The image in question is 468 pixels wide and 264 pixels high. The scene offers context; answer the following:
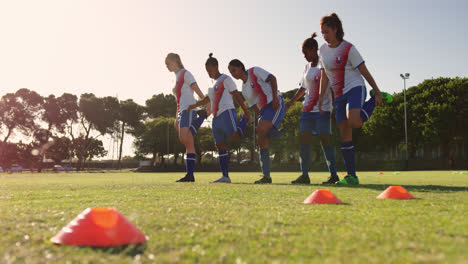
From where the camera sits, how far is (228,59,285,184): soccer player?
24.7 feet

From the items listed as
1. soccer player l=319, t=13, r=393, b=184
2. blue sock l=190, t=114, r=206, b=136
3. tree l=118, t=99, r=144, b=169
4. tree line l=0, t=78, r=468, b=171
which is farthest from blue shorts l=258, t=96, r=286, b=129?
tree l=118, t=99, r=144, b=169

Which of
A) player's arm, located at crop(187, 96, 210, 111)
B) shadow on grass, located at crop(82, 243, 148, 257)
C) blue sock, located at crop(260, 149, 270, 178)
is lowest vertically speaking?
shadow on grass, located at crop(82, 243, 148, 257)

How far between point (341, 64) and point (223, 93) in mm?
2836

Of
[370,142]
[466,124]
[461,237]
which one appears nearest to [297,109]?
[370,142]

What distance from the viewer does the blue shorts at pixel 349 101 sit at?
244 inches

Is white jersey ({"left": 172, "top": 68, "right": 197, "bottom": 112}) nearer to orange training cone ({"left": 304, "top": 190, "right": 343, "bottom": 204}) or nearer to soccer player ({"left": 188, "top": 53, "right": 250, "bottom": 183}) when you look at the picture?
soccer player ({"left": 188, "top": 53, "right": 250, "bottom": 183})

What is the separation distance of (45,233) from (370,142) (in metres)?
52.7

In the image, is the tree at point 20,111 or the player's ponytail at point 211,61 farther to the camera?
the tree at point 20,111

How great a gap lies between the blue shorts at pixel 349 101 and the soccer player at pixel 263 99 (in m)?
1.30

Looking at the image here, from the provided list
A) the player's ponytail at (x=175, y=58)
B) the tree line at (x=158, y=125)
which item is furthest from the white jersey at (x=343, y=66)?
the tree line at (x=158, y=125)

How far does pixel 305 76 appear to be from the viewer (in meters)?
7.48

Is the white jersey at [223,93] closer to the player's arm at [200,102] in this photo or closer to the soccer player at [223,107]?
the soccer player at [223,107]

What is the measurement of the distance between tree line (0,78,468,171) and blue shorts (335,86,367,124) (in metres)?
39.3

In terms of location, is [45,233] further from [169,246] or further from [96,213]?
[169,246]
